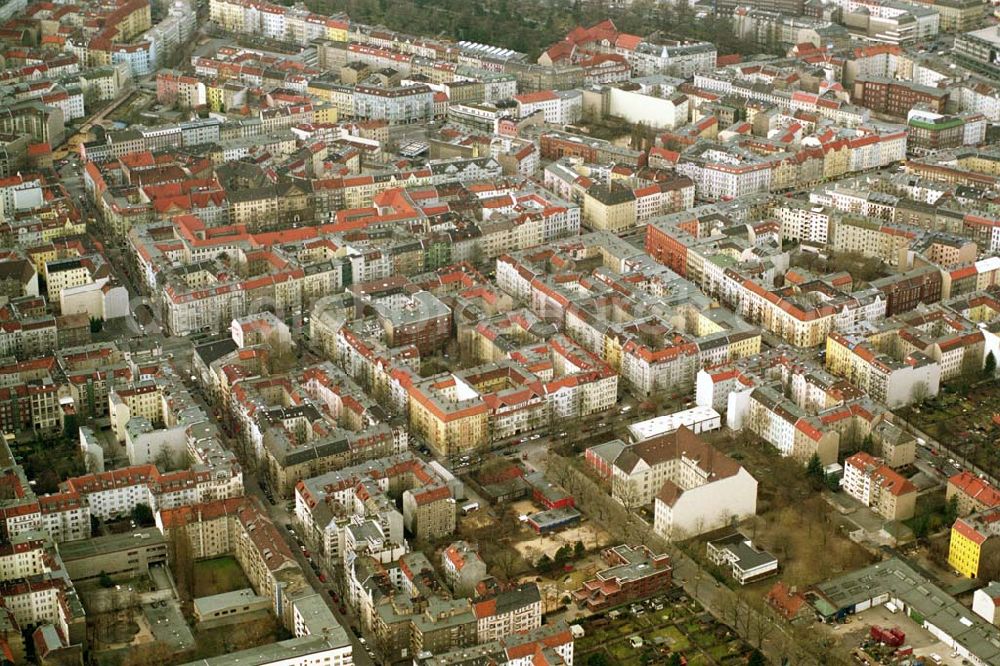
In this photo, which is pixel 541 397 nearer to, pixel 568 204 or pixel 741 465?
pixel 741 465

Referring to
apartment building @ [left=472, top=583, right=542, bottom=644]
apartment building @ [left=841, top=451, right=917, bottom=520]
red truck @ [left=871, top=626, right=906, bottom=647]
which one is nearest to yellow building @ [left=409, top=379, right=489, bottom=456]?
apartment building @ [left=472, top=583, right=542, bottom=644]

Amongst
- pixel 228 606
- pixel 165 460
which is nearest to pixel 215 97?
pixel 165 460

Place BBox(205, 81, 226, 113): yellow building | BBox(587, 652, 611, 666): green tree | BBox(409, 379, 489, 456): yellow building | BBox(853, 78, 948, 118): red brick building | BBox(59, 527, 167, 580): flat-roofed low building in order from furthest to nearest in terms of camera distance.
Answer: BBox(205, 81, 226, 113): yellow building < BBox(853, 78, 948, 118): red brick building < BBox(409, 379, 489, 456): yellow building < BBox(59, 527, 167, 580): flat-roofed low building < BBox(587, 652, 611, 666): green tree

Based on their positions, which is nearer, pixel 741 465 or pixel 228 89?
pixel 741 465

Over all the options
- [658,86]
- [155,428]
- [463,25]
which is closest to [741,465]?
[155,428]

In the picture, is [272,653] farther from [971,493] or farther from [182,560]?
[971,493]

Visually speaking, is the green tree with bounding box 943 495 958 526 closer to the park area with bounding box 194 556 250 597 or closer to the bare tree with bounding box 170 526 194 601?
the park area with bounding box 194 556 250 597
